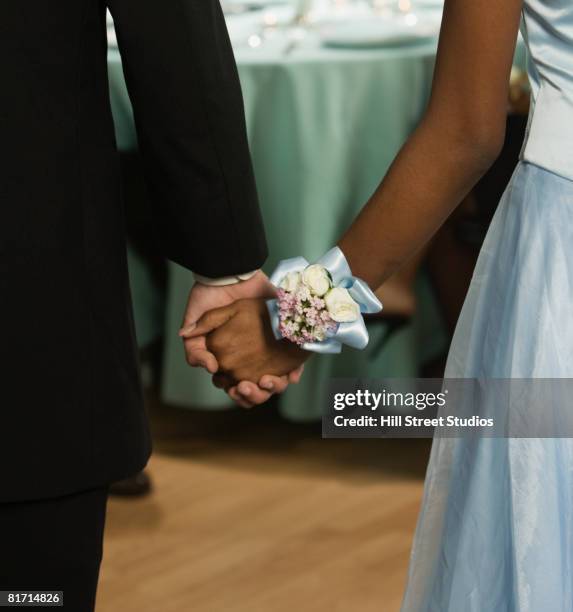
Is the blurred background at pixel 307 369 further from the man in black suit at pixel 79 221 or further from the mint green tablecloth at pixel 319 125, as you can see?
the man in black suit at pixel 79 221

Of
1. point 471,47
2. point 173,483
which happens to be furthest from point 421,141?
point 173,483

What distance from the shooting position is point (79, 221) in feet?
3.84

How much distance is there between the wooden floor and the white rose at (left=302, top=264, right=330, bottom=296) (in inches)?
46.4

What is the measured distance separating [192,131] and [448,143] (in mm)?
253

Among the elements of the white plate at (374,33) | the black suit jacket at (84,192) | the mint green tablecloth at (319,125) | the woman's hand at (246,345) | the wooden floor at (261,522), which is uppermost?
the black suit jacket at (84,192)

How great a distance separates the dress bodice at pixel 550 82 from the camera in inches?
46.8

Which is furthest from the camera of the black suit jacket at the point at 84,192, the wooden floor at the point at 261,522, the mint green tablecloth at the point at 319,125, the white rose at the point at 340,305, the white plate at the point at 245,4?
the white plate at the point at 245,4

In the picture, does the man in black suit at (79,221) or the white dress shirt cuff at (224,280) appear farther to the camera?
the white dress shirt cuff at (224,280)

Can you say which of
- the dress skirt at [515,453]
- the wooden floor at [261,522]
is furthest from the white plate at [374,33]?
the dress skirt at [515,453]

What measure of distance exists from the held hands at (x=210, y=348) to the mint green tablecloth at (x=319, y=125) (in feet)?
4.74

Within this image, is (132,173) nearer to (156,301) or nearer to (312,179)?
(156,301)

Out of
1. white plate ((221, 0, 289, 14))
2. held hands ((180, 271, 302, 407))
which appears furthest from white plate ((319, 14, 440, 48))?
A: held hands ((180, 271, 302, 407))

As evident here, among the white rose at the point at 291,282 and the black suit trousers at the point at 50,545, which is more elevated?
the white rose at the point at 291,282

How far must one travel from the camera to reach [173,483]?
2.96 metres
